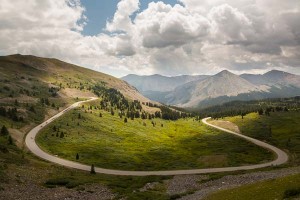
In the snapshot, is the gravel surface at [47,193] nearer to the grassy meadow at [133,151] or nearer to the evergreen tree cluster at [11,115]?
the grassy meadow at [133,151]

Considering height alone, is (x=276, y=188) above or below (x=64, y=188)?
above

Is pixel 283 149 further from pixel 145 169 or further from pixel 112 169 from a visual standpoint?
pixel 112 169

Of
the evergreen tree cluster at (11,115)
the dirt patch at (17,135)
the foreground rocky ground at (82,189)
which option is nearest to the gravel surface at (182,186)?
the foreground rocky ground at (82,189)

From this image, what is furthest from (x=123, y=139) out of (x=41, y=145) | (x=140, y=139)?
(x=41, y=145)

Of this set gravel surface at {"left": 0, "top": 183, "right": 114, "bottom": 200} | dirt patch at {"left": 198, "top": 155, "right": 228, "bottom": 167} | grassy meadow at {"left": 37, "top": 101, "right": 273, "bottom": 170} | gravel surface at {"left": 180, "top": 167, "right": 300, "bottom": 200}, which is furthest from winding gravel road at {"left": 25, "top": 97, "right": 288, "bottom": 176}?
gravel surface at {"left": 0, "top": 183, "right": 114, "bottom": 200}

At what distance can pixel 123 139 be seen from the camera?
18700 centimetres

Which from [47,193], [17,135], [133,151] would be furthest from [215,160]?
[17,135]

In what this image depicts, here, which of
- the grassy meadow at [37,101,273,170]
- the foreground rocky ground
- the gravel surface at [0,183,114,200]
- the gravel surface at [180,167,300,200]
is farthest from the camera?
the grassy meadow at [37,101,273,170]

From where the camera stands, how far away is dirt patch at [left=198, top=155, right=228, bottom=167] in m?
121

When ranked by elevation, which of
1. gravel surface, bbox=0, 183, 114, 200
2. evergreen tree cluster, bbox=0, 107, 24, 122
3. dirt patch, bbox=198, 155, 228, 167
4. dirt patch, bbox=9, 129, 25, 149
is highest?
evergreen tree cluster, bbox=0, 107, 24, 122

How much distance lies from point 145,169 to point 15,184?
57.3 meters

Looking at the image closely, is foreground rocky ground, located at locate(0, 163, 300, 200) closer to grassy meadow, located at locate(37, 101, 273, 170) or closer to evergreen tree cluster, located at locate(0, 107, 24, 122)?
grassy meadow, located at locate(37, 101, 273, 170)

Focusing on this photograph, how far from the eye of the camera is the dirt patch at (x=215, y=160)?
397 ft

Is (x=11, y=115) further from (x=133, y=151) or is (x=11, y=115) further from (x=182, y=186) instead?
(x=182, y=186)
